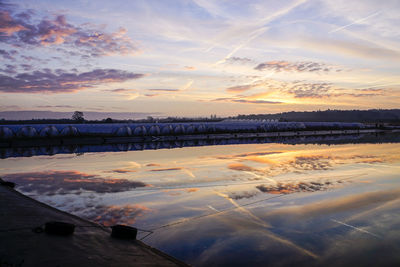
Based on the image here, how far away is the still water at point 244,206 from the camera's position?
6.49m

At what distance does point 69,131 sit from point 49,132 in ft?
8.52

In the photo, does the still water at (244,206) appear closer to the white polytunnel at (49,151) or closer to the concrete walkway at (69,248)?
the concrete walkway at (69,248)

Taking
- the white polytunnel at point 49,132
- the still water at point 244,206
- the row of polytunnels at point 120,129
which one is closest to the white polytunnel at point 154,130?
the row of polytunnels at point 120,129

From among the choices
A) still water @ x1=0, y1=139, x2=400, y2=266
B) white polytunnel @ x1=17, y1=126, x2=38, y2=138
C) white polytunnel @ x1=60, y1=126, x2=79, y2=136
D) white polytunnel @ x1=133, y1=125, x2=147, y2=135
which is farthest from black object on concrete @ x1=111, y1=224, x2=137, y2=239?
white polytunnel @ x1=133, y1=125, x2=147, y2=135

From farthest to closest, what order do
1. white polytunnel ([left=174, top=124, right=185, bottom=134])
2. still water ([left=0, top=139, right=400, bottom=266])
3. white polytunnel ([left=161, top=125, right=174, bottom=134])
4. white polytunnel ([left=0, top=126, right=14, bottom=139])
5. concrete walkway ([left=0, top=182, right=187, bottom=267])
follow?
white polytunnel ([left=174, top=124, right=185, bottom=134]) → white polytunnel ([left=161, top=125, right=174, bottom=134]) → white polytunnel ([left=0, top=126, right=14, bottom=139]) → still water ([left=0, top=139, right=400, bottom=266]) → concrete walkway ([left=0, top=182, right=187, bottom=267])

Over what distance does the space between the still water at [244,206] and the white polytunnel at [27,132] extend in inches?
964

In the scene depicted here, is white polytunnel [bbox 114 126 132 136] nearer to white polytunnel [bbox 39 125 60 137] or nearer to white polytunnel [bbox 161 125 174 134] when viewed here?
white polytunnel [bbox 161 125 174 134]

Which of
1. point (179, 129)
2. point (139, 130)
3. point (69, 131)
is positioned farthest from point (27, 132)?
point (179, 129)

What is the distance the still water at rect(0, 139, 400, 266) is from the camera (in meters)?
6.49

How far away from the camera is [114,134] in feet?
153

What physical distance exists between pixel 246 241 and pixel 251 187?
5.66m

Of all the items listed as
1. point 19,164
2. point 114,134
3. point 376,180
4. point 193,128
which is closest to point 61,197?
point 19,164

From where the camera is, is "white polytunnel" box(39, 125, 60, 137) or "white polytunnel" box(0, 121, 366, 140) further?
"white polytunnel" box(39, 125, 60, 137)

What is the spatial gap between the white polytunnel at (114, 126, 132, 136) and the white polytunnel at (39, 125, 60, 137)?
8.66m
